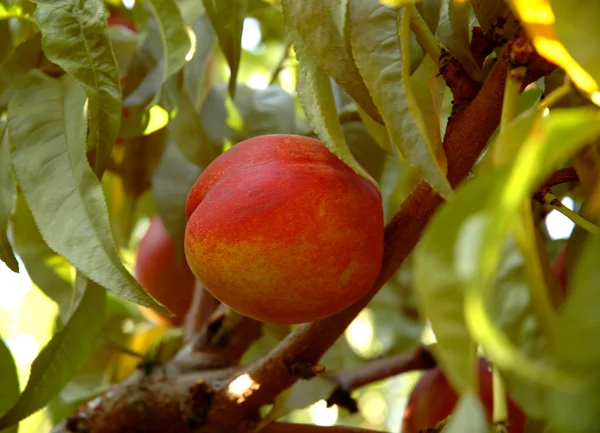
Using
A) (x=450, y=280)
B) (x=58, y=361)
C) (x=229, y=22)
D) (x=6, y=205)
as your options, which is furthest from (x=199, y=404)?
(x=450, y=280)

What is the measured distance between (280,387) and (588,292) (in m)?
0.46

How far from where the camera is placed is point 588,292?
322 mm

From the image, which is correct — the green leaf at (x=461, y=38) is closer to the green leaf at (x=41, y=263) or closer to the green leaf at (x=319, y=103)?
the green leaf at (x=319, y=103)

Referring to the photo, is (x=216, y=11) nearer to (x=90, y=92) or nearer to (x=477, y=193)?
(x=90, y=92)

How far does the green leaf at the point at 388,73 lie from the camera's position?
0.48 meters

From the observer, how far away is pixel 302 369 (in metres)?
0.71

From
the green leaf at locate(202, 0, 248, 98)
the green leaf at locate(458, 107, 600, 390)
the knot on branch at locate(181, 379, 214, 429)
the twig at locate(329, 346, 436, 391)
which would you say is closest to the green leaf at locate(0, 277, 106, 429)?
the knot on branch at locate(181, 379, 214, 429)

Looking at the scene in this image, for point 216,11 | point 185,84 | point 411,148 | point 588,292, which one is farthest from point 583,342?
point 185,84

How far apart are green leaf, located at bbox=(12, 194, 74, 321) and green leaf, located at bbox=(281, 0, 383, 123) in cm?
38

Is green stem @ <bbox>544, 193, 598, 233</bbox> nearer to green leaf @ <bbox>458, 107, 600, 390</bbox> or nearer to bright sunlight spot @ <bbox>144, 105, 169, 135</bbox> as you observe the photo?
green leaf @ <bbox>458, 107, 600, 390</bbox>

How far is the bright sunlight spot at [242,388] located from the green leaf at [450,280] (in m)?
0.42

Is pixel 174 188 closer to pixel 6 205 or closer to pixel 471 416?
pixel 6 205

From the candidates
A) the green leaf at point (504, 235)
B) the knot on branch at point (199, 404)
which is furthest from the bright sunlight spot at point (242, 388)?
the green leaf at point (504, 235)

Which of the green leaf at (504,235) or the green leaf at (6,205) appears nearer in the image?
the green leaf at (504,235)
